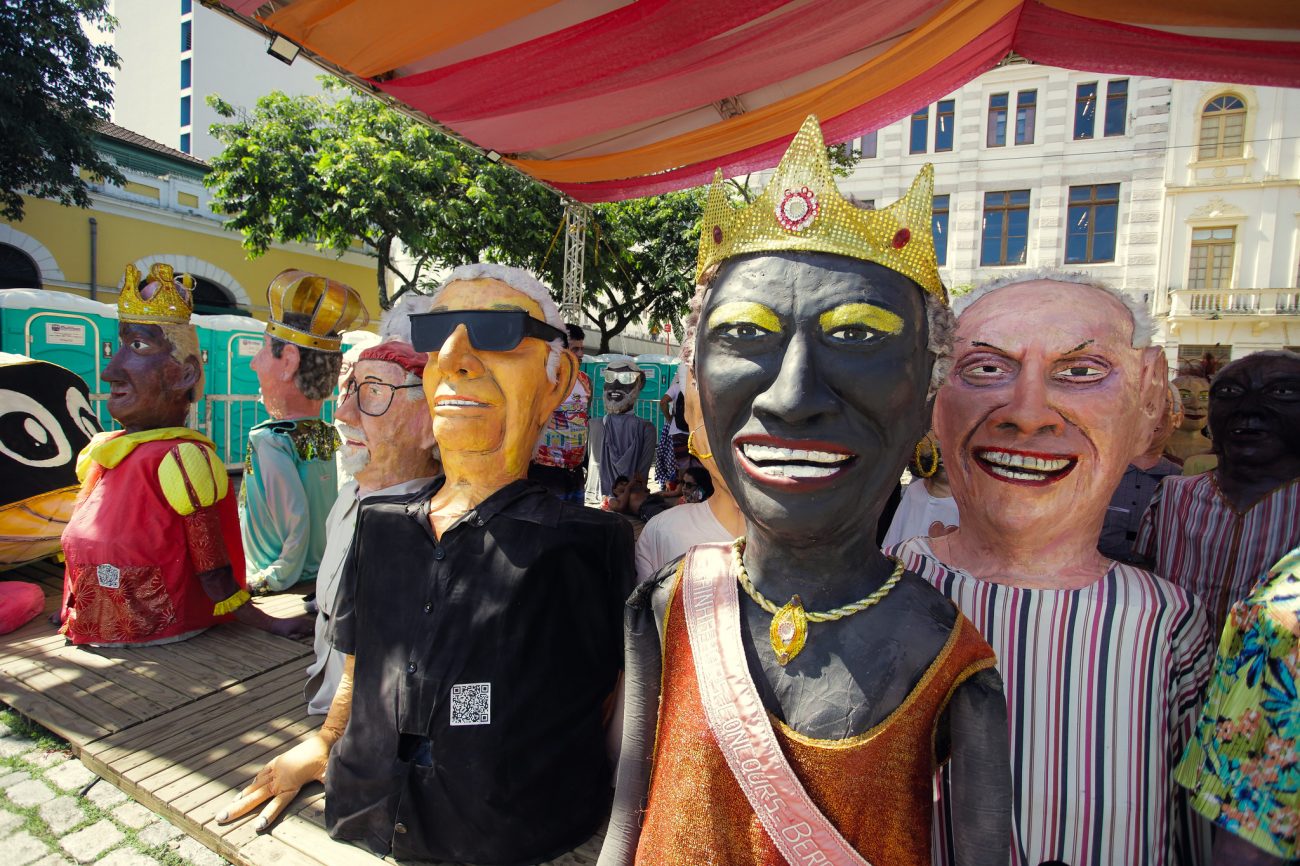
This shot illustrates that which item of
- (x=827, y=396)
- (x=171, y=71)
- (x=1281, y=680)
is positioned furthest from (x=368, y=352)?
(x=171, y=71)

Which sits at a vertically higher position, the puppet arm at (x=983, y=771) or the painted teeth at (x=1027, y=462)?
the painted teeth at (x=1027, y=462)

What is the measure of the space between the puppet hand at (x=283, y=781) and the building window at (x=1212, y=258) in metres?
22.7

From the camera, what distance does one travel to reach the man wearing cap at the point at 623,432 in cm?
714

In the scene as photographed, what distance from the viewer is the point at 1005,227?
19.6 meters

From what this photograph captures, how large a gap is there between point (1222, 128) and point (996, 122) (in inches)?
208

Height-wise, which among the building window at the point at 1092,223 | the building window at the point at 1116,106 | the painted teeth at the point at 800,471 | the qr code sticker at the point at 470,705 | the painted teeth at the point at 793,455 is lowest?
the qr code sticker at the point at 470,705

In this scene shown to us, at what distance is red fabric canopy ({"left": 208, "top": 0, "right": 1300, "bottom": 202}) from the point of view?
321cm

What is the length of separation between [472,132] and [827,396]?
14.2 feet

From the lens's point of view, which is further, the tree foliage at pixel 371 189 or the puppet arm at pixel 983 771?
the tree foliage at pixel 371 189

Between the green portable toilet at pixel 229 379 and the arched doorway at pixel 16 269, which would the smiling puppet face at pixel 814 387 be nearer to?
the green portable toilet at pixel 229 379

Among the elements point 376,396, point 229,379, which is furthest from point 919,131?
point 376,396

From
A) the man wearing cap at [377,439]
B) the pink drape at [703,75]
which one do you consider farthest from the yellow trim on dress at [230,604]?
the pink drape at [703,75]

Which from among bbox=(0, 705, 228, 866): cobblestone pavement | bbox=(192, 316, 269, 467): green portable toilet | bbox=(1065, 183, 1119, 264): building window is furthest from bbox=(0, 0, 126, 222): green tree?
bbox=(1065, 183, 1119, 264): building window

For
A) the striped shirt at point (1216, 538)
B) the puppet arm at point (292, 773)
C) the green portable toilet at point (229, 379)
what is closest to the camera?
the striped shirt at point (1216, 538)
